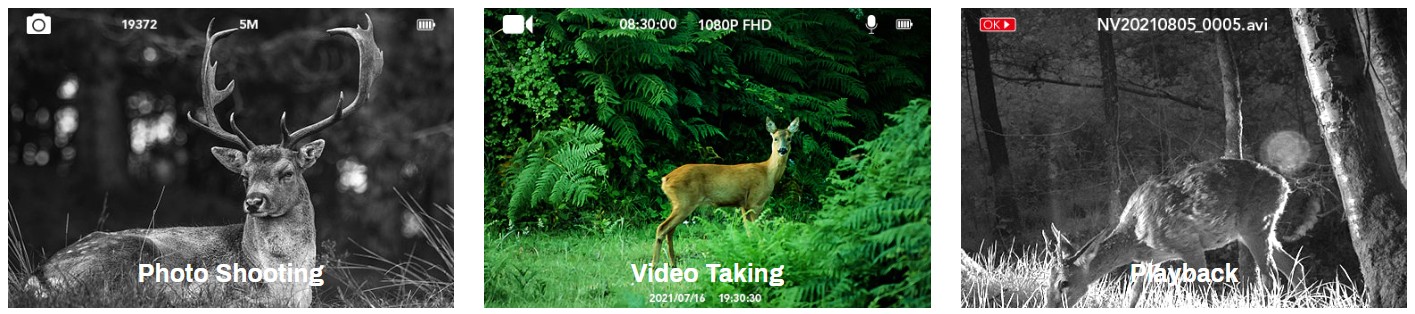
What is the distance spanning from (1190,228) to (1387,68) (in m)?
1.50

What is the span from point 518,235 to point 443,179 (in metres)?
0.57

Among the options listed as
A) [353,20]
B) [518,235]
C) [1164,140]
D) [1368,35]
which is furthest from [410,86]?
[1368,35]

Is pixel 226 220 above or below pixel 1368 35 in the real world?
below

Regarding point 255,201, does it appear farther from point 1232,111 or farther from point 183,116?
point 1232,111

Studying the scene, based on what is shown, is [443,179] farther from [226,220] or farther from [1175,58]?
[1175,58]

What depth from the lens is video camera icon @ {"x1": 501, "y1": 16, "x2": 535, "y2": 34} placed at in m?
7.93

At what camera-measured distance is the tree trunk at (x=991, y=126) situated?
7836 mm

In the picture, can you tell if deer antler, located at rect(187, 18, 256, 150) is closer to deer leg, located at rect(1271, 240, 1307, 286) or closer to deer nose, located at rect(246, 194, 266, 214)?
deer nose, located at rect(246, 194, 266, 214)

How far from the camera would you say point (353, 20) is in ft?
26.0

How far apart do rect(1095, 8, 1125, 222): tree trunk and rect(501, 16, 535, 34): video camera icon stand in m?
3.41

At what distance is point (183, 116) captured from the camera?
25.6 feet

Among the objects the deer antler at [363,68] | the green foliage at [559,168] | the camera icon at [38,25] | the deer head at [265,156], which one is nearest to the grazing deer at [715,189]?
the green foliage at [559,168]

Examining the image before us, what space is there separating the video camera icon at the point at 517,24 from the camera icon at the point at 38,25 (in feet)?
8.76

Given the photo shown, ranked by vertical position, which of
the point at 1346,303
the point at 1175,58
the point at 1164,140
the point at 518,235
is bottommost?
the point at 1346,303
